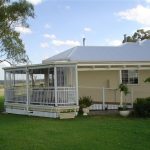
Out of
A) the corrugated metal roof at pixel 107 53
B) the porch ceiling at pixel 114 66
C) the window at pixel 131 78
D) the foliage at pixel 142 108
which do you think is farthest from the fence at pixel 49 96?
the window at pixel 131 78

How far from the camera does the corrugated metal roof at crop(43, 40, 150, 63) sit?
26.4m

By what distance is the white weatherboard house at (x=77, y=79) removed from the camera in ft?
74.0

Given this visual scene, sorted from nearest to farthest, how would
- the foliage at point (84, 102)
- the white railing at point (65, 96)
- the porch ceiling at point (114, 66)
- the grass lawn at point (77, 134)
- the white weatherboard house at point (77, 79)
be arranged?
the grass lawn at point (77, 134) < the white railing at point (65, 96) < the white weatherboard house at point (77, 79) < the foliage at point (84, 102) < the porch ceiling at point (114, 66)

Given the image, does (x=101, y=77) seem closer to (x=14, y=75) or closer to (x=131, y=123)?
(x=14, y=75)

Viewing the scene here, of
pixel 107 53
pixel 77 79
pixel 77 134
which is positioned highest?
pixel 107 53

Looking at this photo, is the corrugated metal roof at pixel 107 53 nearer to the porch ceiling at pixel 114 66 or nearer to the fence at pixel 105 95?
the porch ceiling at pixel 114 66

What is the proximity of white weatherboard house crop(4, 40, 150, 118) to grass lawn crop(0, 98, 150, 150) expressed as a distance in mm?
2139

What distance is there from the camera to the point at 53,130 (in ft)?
56.1

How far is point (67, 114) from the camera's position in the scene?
21.9 metres

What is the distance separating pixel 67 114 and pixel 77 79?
262cm

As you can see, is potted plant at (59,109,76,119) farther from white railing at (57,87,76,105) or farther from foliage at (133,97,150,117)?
foliage at (133,97,150,117)

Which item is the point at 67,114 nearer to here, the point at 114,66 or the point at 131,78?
the point at 114,66

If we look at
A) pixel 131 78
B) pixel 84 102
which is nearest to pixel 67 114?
pixel 84 102

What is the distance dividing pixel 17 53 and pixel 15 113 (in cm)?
865
